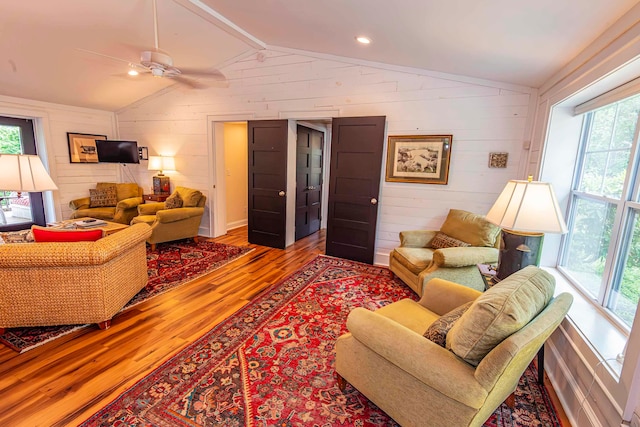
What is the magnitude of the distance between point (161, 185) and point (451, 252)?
16.5 feet

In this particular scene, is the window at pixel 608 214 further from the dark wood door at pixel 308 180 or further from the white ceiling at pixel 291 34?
the dark wood door at pixel 308 180

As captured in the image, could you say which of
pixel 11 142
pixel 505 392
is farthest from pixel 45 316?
pixel 11 142

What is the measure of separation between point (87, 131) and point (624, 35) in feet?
23.5

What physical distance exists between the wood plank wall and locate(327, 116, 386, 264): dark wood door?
0.52 ft

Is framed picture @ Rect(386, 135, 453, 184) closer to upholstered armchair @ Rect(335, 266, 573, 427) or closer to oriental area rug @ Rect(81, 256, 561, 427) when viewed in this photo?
oriental area rug @ Rect(81, 256, 561, 427)

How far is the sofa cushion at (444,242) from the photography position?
10.3ft

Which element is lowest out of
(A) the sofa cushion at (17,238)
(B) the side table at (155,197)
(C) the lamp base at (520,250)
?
(A) the sofa cushion at (17,238)

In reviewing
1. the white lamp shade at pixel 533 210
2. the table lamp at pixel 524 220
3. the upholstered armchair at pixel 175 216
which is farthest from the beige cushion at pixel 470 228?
the upholstered armchair at pixel 175 216

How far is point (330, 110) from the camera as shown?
414 centimetres

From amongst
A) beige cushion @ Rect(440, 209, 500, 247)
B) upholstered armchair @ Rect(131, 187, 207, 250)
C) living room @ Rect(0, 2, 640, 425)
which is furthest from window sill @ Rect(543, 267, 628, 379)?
upholstered armchair @ Rect(131, 187, 207, 250)

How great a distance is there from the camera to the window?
1.79 metres

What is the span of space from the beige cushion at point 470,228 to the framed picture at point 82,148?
20.3 feet

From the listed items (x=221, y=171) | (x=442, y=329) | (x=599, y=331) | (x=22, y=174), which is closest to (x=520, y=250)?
(x=599, y=331)

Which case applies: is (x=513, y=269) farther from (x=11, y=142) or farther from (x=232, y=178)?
(x=11, y=142)
